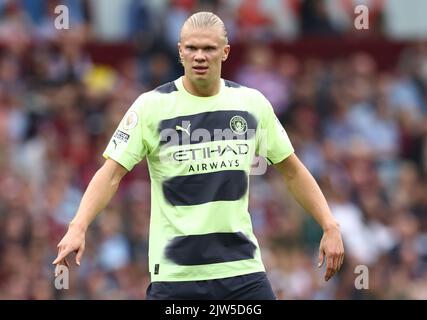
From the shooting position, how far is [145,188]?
16.0 meters

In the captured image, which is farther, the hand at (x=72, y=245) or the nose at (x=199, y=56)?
the nose at (x=199, y=56)

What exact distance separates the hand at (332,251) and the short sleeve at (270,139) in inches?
23.3

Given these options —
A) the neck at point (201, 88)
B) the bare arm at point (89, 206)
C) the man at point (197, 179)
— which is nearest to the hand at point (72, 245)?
the bare arm at point (89, 206)

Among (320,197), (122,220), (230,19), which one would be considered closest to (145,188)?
(122,220)

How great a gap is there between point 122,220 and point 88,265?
33.6 inches

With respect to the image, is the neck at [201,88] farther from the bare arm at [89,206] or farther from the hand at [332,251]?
the hand at [332,251]

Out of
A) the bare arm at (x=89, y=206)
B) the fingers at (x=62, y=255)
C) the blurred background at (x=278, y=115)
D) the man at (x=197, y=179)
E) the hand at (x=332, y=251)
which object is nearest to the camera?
the fingers at (x=62, y=255)

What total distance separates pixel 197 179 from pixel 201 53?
766 mm

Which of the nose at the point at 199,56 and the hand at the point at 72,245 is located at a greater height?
the nose at the point at 199,56

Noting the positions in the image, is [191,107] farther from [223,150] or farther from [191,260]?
[191,260]

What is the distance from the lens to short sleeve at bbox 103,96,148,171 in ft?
27.8

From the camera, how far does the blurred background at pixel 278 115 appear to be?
576 inches

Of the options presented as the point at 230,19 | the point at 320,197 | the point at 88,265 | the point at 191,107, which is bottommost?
the point at 88,265
